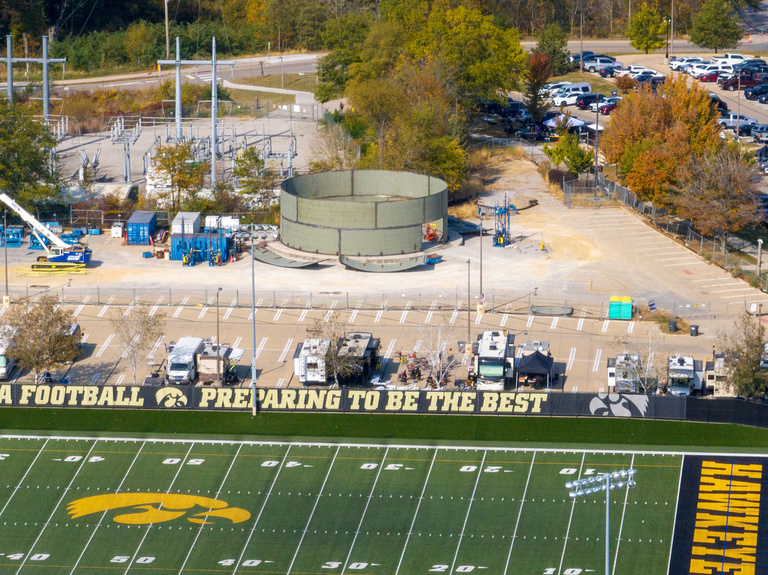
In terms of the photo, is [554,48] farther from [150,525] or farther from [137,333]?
[150,525]

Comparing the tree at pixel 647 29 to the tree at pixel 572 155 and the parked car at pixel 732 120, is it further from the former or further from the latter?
the tree at pixel 572 155

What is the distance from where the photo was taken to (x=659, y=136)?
376 feet

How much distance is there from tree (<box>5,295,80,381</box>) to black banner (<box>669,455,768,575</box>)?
36405 millimetres

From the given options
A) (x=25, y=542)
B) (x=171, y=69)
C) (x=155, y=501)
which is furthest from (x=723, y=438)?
(x=171, y=69)

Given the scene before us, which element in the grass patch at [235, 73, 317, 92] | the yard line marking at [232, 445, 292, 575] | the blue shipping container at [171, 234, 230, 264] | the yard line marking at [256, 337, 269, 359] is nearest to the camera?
the yard line marking at [232, 445, 292, 575]

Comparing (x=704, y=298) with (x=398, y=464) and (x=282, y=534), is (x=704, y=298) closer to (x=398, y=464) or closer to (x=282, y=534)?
(x=398, y=464)

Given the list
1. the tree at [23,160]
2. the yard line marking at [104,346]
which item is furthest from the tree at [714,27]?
the yard line marking at [104,346]

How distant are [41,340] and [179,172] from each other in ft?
115

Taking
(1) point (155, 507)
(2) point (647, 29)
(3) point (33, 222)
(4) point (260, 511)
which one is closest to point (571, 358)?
(4) point (260, 511)

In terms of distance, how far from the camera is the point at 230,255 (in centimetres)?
10706

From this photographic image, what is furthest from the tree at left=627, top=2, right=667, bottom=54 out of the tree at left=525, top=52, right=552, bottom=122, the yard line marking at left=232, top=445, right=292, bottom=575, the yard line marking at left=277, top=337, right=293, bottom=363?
the yard line marking at left=232, top=445, right=292, bottom=575

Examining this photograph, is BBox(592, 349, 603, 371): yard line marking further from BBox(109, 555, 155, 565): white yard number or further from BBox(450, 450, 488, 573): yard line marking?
BBox(109, 555, 155, 565): white yard number

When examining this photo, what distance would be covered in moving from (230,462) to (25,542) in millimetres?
11761

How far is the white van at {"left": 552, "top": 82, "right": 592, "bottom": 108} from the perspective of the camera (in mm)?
150250
